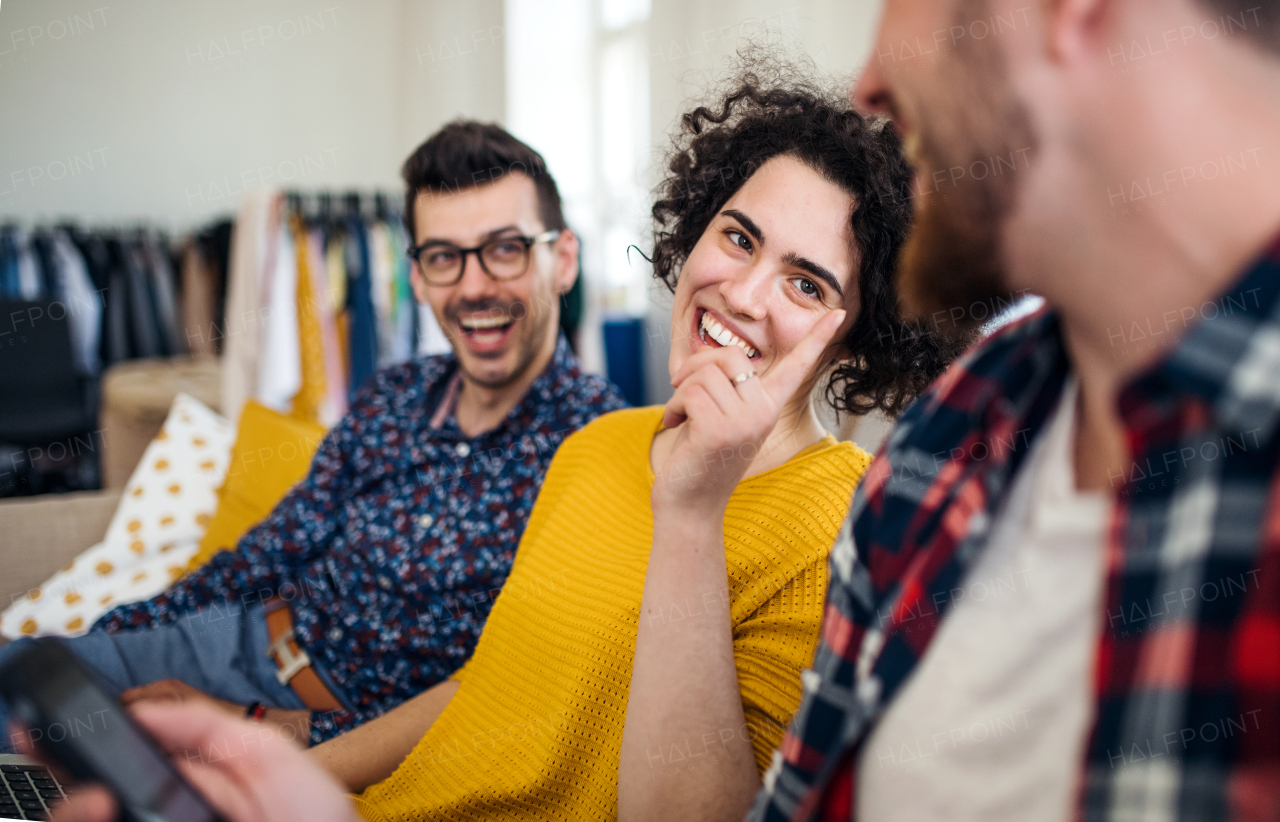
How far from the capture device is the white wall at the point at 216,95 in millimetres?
4250

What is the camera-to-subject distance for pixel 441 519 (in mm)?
1376

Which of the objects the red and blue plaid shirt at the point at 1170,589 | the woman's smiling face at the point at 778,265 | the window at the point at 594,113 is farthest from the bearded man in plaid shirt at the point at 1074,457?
the window at the point at 594,113

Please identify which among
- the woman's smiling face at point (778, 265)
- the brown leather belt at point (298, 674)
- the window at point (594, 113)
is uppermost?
the window at point (594, 113)

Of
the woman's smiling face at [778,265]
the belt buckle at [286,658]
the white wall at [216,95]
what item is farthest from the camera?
the white wall at [216,95]

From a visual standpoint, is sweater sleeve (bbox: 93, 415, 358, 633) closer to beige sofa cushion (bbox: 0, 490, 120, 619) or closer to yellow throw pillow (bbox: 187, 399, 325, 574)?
yellow throw pillow (bbox: 187, 399, 325, 574)

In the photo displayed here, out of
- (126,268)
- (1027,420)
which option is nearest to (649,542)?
(1027,420)

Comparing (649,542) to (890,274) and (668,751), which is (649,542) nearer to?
(668,751)

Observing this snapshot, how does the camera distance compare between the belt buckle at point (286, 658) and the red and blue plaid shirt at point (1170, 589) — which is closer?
the red and blue plaid shirt at point (1170, 589)

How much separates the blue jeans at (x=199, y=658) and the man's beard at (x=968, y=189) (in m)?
1.20

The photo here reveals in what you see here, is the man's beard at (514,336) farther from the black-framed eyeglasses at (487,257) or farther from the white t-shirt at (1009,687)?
the white t-shirt at (1009,687)

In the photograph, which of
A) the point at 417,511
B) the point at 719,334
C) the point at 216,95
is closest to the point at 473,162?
the point at 417,511

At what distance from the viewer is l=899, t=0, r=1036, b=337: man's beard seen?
54cm

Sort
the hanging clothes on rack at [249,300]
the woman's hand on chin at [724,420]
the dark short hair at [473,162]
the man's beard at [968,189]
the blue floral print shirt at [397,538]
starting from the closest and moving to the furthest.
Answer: the man's beard at [968,189] < the woman's hand on chin at [724,420] < the blue floral print shirt at [397,538] < the dark short hair at [473,162] < the hanging clothes on rack at [249,300]

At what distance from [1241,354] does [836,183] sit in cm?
59
